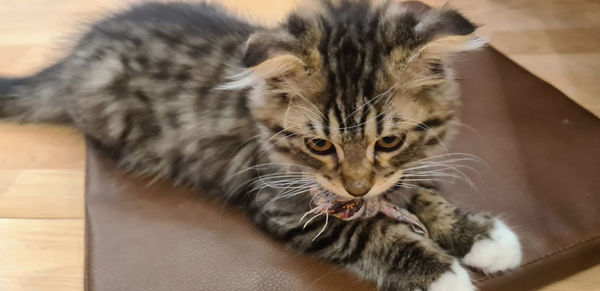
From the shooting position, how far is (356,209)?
119cm

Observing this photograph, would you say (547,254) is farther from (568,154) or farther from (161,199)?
(161,199)

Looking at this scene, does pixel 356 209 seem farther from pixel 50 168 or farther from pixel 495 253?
pixel 50 168

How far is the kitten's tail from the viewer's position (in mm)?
1617

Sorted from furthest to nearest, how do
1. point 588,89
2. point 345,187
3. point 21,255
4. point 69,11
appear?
point 69,11 → point 588,89 → point 21,255 → point 345,187

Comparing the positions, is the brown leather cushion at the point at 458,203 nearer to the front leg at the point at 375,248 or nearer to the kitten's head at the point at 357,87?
the front leg at the point at 375,248

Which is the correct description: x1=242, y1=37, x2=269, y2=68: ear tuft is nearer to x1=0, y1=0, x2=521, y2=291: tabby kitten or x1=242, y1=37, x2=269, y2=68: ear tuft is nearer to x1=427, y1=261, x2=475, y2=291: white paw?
x1=0, y1=0, x2=521, y2=291: tabby kitten

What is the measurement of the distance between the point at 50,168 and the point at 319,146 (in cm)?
100

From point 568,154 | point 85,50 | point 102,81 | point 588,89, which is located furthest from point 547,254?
point 85,50

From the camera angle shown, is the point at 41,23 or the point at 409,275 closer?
the point at 409,275

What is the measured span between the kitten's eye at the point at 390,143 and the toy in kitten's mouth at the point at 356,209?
0.59ft

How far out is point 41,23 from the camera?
237 centimetres

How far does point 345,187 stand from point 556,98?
0.95m

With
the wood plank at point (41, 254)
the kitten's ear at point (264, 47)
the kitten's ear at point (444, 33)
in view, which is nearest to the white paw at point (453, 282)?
the kitten's ear at point (444, 33)

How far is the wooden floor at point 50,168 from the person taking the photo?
4.40ft
